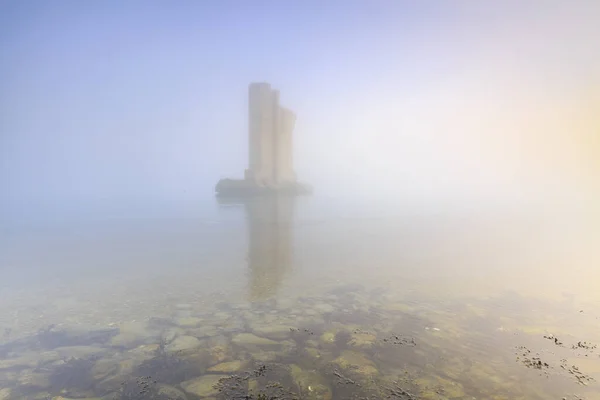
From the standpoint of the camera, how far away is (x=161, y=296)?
57.6 ft

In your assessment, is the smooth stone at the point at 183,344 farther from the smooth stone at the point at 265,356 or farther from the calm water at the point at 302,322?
the smooth stone at the point at 265,356

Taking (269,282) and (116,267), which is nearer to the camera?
(269,282)

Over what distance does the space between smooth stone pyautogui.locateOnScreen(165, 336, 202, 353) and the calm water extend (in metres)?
0.07

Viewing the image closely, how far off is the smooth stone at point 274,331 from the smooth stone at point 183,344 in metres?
2.10

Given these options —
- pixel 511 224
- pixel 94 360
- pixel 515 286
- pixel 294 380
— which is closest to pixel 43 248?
pixel 94 360

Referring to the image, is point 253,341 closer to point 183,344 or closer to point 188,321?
point 183,344

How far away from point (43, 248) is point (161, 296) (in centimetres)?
2178

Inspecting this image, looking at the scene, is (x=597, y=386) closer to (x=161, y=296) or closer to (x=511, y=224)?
(x=161, y=296)

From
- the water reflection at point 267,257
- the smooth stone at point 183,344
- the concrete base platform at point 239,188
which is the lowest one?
the smooth stone at point 183,344

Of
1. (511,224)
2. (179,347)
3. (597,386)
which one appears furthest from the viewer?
(511,224)

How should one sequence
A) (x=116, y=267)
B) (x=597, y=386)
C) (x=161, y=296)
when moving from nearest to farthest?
(x=597, y=386) → (x=161, y=296) → (x=116, y=267)

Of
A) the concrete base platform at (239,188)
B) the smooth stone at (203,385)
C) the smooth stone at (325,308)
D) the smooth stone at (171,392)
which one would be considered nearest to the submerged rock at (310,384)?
the smooth stone at (203,385)

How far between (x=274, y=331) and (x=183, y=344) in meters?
3.13

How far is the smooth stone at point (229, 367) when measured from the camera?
10.3 meters
